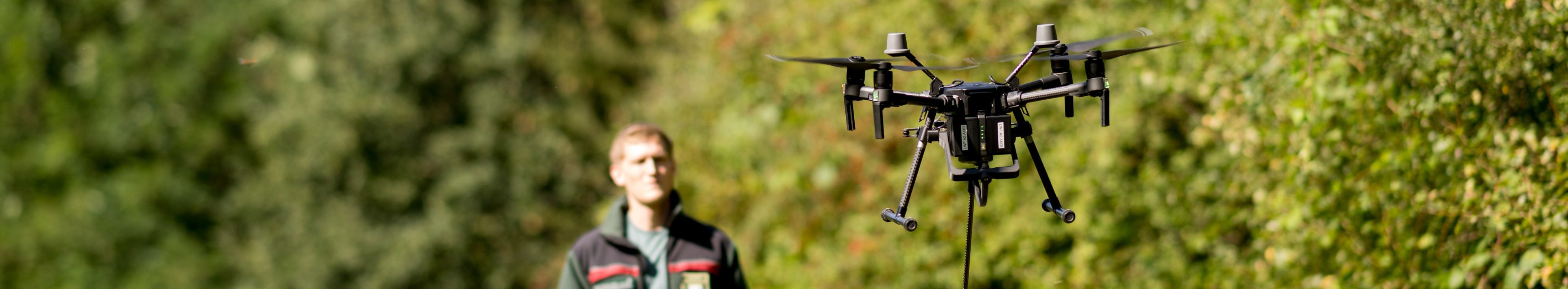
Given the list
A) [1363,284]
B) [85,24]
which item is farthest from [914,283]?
[85,24]

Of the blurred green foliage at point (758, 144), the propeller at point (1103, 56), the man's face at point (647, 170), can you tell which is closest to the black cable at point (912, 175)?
the propeller at point (1103, 56)

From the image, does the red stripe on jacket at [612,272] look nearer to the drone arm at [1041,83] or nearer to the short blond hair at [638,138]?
the short blond hair at [638,138]

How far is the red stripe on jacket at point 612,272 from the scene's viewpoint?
5203mm

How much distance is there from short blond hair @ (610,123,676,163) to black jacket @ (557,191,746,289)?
218 millimetres

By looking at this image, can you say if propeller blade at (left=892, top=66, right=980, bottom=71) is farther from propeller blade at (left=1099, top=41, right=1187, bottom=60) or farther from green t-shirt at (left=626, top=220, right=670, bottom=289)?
green t-shirt at (left=626, top=220, right=670, bottom=289)

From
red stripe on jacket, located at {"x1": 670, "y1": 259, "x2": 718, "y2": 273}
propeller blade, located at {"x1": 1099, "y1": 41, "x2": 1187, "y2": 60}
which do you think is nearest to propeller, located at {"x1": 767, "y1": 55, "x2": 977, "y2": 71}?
propeller blade, located at {"x1": 1099, "y1": 41, "x2": 1187, "y2": 60}

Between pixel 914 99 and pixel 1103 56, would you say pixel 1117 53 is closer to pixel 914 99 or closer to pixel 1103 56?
pixel 1103 56

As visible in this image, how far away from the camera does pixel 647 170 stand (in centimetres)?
517

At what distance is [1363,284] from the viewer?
5590mm

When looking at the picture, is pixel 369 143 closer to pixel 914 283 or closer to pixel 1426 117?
pixel 914 283

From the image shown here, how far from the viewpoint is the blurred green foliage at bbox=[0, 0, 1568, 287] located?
16.7 ft

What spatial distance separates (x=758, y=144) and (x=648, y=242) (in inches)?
185

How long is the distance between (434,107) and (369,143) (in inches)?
39.3

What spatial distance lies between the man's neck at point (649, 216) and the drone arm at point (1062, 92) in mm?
2437
